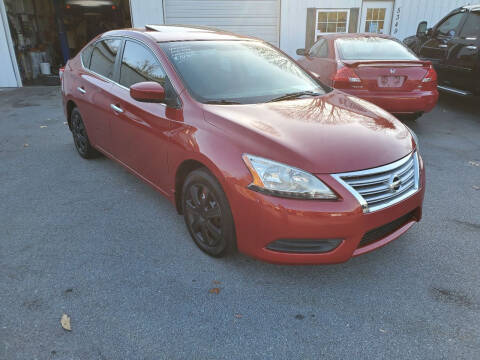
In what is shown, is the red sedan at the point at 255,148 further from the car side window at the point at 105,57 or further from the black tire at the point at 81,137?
the black tire at the point at 81,137

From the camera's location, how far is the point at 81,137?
191 inches

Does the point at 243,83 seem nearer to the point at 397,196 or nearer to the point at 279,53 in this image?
the point at 279,53

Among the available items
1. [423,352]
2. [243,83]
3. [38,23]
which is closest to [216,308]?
[423,352]

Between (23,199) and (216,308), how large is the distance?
265cm

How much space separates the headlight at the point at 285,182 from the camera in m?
2.27

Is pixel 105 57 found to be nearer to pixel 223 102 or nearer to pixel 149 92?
pixel 149 92

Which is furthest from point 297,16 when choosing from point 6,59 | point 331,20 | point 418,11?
point 6,59

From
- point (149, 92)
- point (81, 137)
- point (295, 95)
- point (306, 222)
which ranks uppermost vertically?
point (149, 92)

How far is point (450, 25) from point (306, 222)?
7692 millimetres

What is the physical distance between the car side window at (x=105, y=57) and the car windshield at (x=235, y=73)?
0.90 m

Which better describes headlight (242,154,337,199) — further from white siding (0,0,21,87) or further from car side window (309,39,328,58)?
white siding (0,0,21,87)

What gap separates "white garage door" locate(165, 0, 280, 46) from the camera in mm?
11758

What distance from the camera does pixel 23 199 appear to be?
3.92 metres

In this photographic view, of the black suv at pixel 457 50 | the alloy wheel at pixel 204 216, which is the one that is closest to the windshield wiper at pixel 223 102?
the alloy wheel at pixel 204 216
